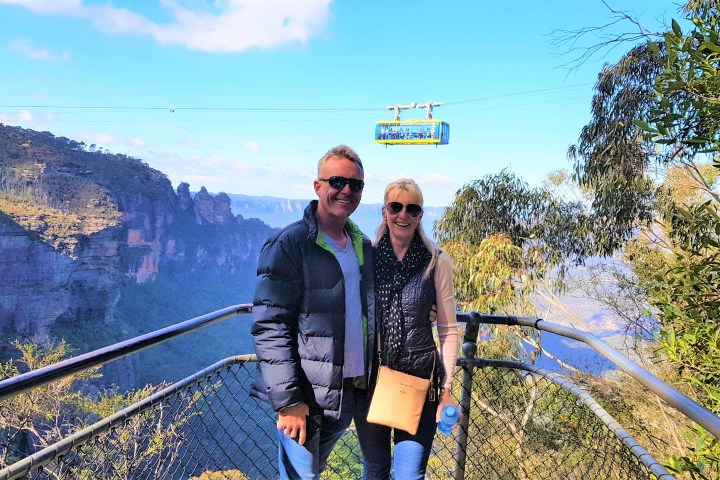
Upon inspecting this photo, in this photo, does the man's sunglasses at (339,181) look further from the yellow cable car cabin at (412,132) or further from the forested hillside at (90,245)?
the forested hillside at (90,245)

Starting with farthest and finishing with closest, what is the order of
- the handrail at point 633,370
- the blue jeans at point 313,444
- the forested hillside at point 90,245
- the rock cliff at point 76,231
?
the forested hillside at point 90,245, the rock cliff at point 76,231, the blue jeans at point 313,444, the handrail at point 633,370

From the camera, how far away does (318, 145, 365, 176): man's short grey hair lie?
4.47 feet

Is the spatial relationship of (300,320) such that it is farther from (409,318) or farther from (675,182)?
(675,182)

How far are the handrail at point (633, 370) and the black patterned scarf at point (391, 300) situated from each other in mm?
460

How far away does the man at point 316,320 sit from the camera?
123cm

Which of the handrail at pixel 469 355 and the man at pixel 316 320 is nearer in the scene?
the handrail at pixel 469 355

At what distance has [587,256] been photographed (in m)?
8.64

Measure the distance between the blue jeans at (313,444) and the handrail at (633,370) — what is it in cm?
64

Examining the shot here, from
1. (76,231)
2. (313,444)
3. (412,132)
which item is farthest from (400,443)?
(76,231)

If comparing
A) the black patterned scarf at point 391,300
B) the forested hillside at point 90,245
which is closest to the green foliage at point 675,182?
the black patterned scarf at point 391,300

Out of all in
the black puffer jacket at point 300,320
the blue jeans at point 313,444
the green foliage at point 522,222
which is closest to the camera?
the black puffer jacket at point 300,320

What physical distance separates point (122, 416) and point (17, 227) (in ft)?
114

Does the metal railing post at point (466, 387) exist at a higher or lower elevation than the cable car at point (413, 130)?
lower

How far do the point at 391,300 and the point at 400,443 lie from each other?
0.46 meters
